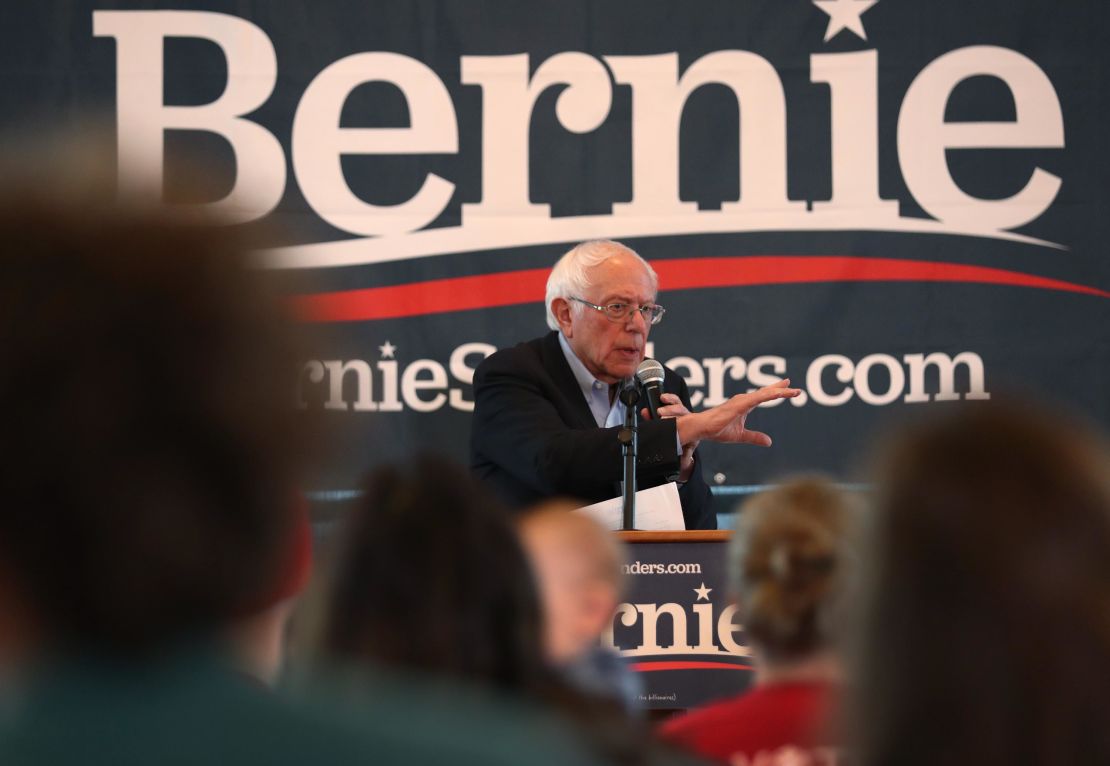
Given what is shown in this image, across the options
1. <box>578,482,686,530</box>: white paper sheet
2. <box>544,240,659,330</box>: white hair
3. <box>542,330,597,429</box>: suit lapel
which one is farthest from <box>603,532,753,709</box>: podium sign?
<box>544,240,659,330</box>: white hair

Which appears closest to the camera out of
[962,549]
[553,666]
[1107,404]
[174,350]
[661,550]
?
Answer: [174,350]

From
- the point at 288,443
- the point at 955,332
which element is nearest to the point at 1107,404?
the point at 955,332

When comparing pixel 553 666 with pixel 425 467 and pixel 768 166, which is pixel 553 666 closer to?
pixel 425 467

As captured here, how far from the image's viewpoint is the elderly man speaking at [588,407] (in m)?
3.68

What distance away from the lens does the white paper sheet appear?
3.60m

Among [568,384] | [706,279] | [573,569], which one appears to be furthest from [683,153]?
[573,569]

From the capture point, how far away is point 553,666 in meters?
1.01

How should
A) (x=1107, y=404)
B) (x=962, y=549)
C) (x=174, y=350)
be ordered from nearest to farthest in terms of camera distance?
(x=174, y=350), (x=962, y=549), (x=1107, y=404)

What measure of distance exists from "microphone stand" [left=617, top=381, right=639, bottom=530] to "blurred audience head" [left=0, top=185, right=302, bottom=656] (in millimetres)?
2952

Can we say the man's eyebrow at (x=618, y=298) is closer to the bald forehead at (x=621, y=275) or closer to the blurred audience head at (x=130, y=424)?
the bald forehead at (x=621, y=275)

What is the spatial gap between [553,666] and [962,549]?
1.15 ft

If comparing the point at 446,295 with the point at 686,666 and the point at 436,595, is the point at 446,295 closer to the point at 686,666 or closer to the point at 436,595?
the point at 686,666

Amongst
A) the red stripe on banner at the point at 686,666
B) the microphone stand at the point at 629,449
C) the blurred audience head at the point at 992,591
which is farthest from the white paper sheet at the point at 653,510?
the blurred audience head at the point at 992,591

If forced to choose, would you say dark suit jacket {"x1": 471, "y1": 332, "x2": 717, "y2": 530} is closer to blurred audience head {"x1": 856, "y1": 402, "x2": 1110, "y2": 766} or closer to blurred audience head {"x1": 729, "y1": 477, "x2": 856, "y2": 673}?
blurred audience head {"x1": 729, "y1": 477, "x2": 856, "y2": 673}
